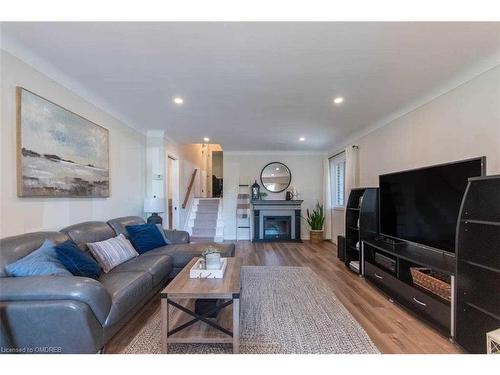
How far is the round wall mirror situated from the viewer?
6.77 meters

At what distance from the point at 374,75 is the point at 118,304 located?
117 inches

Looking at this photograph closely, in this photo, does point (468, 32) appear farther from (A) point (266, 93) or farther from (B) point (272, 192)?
(B) point (272, 192)

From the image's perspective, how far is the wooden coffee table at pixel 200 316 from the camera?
179 centimetres

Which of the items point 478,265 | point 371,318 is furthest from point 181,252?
point 478,265

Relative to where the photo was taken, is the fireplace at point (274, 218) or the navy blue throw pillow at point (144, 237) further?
the fireplace at point (274, 218)

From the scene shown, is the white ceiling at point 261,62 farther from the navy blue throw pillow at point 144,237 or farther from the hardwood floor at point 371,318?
the hardwood floor at point 371,318

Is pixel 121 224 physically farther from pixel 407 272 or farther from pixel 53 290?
pixel 407 272

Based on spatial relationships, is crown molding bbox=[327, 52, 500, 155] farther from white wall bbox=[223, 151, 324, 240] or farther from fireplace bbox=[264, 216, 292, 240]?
fireplace bbox=[264, 216, 292, 240]

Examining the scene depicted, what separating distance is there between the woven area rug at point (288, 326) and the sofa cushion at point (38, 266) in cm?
79

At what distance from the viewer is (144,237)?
11.1ft

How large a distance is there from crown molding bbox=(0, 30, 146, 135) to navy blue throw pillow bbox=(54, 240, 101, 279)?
155 centimetres

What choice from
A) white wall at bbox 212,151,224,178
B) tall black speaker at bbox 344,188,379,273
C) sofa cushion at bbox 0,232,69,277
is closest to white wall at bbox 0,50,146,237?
sofa cushion at bbox 0,232,69,277

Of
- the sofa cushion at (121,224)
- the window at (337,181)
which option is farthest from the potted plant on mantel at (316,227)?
the sofa cushion at (121,224)

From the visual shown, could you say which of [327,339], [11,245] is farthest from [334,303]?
[11,245]
